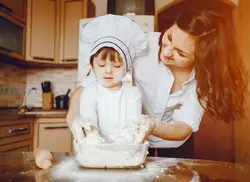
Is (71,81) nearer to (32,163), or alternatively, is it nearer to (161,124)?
(161,124)

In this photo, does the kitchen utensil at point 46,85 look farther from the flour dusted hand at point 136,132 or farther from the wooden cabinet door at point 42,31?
the flour dusted hand at point 136,132

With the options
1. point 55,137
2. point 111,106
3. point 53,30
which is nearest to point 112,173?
point 111,106

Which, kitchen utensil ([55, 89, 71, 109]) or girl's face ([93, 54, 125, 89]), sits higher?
girl's face ([93, 54, 125, 89])

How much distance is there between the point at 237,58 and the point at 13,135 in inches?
40.1

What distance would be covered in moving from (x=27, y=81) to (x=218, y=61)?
1116 millimetres

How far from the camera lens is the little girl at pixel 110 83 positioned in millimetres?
908

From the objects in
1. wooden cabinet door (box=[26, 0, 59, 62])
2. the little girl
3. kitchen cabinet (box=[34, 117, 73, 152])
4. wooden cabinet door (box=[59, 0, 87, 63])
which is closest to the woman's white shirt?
the little girl

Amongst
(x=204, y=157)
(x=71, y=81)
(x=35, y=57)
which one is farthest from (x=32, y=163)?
(x=35, y=57)

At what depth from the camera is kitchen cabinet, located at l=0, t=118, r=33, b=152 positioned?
121 cm

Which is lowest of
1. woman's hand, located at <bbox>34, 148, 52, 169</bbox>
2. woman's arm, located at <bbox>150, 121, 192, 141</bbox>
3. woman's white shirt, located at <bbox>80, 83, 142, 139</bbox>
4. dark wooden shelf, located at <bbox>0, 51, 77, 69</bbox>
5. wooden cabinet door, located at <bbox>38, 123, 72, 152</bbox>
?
wooden cabinet door, located at <bbox>38, 123, 72, 152</bbox>

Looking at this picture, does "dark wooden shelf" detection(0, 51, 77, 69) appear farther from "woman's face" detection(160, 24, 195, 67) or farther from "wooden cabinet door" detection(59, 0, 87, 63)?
"woman's face" detection(160, 24, 195, 67)

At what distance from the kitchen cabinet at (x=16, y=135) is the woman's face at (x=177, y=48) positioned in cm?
73

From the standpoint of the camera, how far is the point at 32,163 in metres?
0.65

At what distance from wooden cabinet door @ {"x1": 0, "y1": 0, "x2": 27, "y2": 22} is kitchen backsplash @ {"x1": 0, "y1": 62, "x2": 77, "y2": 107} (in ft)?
0.97
